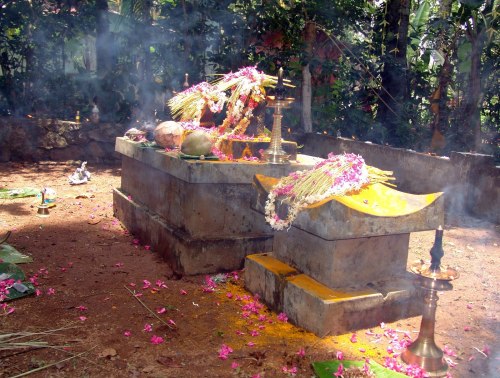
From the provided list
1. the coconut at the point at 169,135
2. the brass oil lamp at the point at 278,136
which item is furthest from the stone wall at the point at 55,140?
the brass oil lamp at the point at 278,136

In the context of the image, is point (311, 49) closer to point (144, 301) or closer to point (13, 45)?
point (13, 45)

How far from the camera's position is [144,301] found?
191 inches

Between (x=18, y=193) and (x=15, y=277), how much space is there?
4.21 metres

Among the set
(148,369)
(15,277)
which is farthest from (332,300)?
(15,277)

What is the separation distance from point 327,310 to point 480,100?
972 centimetres

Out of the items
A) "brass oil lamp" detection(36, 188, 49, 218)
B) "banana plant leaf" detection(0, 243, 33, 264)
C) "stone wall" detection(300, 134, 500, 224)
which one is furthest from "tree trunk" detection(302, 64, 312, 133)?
"banana plant leaf" detection(0, 243, 33, 264)

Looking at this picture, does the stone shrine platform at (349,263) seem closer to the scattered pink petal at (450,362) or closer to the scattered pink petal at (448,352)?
the scattered pink petal at (448,352)

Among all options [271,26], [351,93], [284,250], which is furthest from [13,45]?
[284,250]

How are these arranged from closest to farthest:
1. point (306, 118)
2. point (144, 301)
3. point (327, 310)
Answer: point (327, 310)
point (144, 301)
point (306, 118)

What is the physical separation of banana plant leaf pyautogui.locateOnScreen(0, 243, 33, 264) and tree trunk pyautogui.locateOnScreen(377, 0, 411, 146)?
8931mm

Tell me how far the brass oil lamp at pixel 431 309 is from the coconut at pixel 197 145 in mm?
2871

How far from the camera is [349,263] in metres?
4.30

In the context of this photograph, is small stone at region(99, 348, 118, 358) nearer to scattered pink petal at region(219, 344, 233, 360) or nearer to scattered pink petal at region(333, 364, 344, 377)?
scattered pink petal at region(219, 344, 233, 360)

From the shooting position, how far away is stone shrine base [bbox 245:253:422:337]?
13.3 ft
